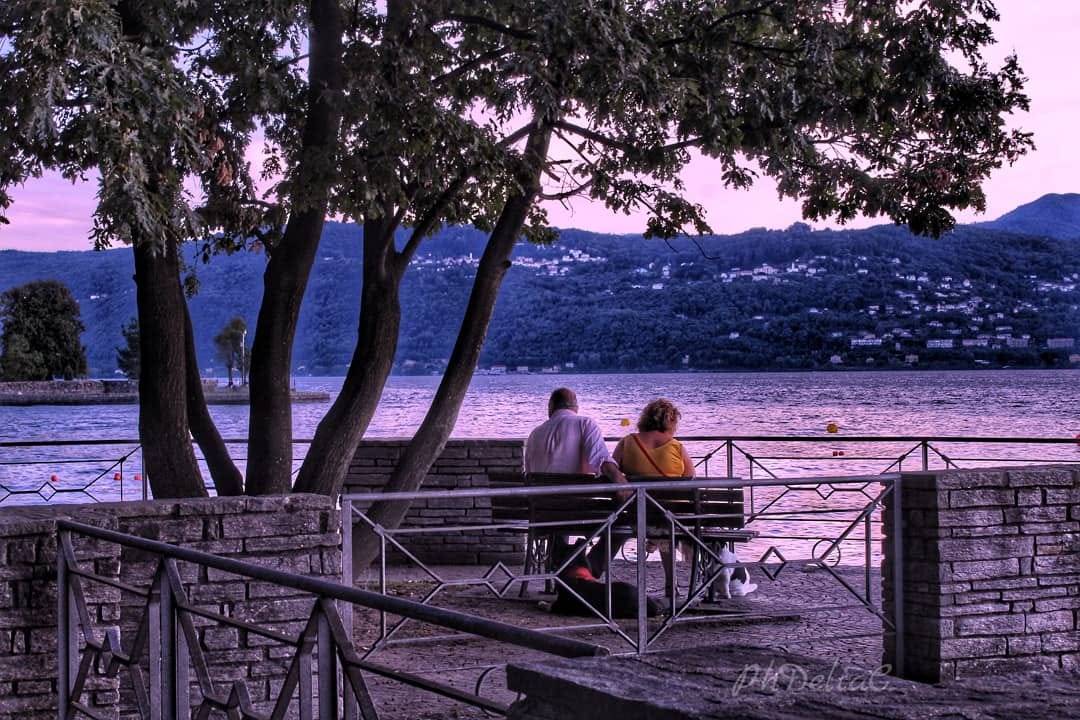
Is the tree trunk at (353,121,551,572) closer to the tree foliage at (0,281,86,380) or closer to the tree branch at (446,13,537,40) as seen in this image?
the tree branch at (446,13,537,40)

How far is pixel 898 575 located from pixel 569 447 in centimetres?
305

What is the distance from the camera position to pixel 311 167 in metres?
8.12

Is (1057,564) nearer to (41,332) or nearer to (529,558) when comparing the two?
(529,558)

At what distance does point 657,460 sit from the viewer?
9430 mm

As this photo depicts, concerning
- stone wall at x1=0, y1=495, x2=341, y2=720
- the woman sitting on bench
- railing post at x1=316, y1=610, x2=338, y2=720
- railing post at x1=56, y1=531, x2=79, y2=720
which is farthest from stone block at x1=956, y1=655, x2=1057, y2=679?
railing post at x1=316, y1=610, x2=338, y2=720

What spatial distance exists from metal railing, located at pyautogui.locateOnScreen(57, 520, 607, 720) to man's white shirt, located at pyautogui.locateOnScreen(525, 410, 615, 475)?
340 centimetres

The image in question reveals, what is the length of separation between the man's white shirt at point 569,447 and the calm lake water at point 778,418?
28996 millimetres

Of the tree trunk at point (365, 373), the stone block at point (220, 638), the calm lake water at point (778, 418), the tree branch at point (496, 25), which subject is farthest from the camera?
the calm lake water at point (778, 418)

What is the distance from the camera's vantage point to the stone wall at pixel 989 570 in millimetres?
6773

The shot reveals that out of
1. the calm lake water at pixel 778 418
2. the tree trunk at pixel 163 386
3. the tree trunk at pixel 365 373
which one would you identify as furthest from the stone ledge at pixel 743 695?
the calm lake water at pixel 778 418

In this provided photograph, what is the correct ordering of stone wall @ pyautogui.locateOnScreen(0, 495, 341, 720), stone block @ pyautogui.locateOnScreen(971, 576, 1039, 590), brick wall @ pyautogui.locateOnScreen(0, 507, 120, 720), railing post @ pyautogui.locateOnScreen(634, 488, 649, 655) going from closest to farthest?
brick wall @ pyautogui.locateOnScreen(0, 507, 120, 720)
stone wall @ pyautogui.locateOnScreen(0, 495, 341, 720)
stone block @ pyautogui.locateOnScreen(971, 576, 1039, 590)
railing post @ pyautogui.locateOnScreen(634, 488, 649, 655)

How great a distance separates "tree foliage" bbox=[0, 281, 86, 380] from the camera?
9362 centimetres

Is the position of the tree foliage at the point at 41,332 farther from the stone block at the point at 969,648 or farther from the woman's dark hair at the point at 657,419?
the stone block at the point at 969,648

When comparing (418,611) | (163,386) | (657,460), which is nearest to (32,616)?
(418,611)
